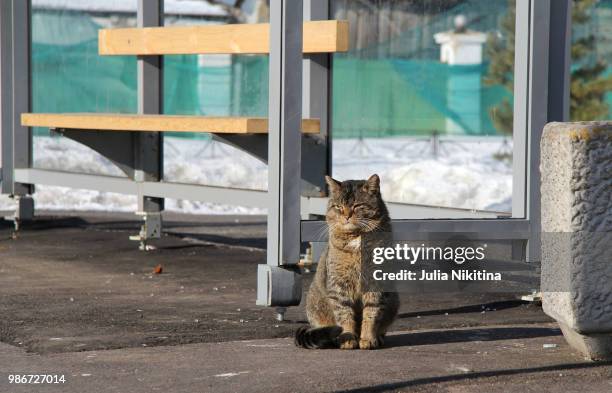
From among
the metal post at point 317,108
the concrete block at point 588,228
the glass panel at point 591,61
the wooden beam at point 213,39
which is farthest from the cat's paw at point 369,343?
the glass panel at point 591,61

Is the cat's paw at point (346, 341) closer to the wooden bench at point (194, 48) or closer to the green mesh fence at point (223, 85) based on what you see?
the wooden bench at point (194, 48)

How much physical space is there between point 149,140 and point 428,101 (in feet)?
13.7

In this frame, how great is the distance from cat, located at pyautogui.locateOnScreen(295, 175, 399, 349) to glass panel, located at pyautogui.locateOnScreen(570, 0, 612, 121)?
13.5 meters

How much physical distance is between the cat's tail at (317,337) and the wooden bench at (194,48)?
Answer: 1.64 meters

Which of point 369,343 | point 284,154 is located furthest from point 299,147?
point 369,343

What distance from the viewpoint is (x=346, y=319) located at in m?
5.52

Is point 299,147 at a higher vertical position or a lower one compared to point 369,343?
higher

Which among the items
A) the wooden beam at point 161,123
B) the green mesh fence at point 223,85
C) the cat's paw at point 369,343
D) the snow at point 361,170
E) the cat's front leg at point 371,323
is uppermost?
the green mesh fence at point 223,85

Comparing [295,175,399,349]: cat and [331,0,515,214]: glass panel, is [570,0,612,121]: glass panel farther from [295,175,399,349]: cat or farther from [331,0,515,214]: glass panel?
[295,175,399,349]: cat

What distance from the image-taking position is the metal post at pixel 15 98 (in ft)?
34.4

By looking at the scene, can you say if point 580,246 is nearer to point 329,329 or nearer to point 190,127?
point 329,329

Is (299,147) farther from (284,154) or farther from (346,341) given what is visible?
(346,341)

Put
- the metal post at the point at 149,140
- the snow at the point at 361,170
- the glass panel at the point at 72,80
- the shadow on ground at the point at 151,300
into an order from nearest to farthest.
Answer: the shadow on ground at the point at 151,300 < the metal post at the point at 149,140 < the snow at the point at 361,170 < the glass panel at the point at 72,80

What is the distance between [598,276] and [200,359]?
1.61 metres
